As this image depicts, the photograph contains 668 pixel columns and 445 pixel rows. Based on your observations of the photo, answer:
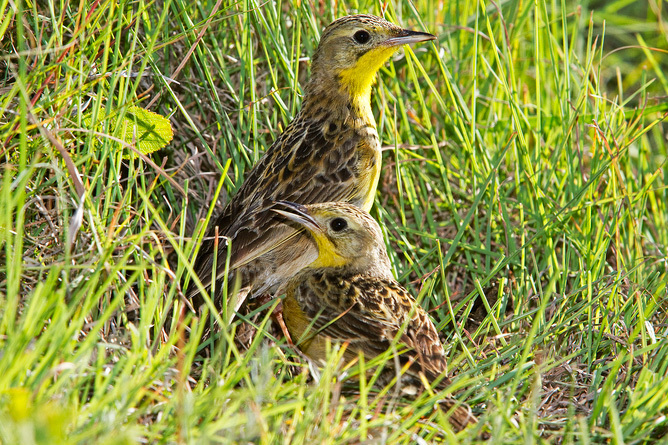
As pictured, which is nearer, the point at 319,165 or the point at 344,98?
the point at 319,165

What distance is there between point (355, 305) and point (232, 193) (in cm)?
151

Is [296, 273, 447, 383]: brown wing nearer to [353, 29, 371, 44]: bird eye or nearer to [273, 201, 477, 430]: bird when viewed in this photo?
[273, 201, 477, 430]: bird

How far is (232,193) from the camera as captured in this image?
16.8ft

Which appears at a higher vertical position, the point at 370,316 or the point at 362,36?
the point at 362,36

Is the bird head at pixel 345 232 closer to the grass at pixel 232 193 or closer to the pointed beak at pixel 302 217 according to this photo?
the pointed beak at pixel 302 217

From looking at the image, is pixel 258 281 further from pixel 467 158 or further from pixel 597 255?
pixel 597 255

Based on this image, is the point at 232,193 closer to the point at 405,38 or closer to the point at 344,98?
the point at 344,98

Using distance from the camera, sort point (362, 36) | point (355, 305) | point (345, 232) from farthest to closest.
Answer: point (362, 36), point (345, 232), point (355, 305)

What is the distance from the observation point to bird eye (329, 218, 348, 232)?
4.35 metres

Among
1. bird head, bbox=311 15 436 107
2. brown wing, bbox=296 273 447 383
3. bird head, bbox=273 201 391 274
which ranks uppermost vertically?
bird head, bbox=311 15 436 107

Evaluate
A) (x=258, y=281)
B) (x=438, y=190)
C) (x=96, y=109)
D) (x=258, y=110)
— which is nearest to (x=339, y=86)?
(x=258, y=110)

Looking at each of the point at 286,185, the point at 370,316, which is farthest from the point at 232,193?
the point at 370,316

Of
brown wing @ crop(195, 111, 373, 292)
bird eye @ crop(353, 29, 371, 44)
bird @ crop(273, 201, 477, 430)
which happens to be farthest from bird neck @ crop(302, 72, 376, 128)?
bird @ crop(273, 201, 477, 430)

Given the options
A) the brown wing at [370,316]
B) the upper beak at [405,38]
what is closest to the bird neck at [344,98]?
the upper beak at [405,38]
